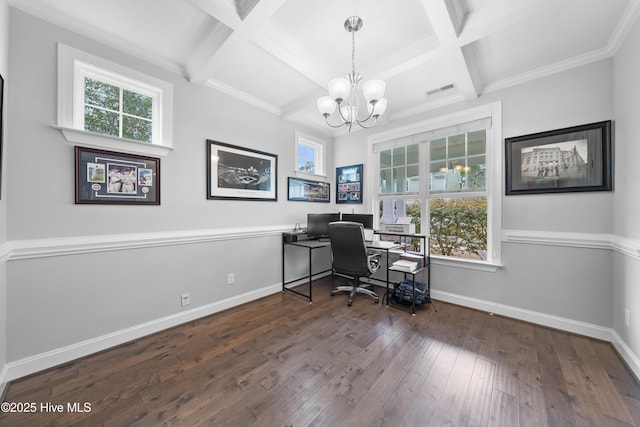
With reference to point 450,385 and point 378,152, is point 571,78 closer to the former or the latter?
point 378,152

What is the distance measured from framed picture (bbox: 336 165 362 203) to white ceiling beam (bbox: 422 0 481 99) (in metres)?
1.87

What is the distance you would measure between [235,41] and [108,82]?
1.26 metres

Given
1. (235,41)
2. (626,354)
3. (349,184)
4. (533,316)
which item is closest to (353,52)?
(235,41)

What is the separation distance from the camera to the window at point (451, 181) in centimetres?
284

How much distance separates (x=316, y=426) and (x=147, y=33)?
320 centimetres

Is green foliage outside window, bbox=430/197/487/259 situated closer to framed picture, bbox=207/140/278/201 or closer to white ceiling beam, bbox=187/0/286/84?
framed picture, bbox=207/140/278/201

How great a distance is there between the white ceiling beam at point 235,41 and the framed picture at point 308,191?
5.60ft

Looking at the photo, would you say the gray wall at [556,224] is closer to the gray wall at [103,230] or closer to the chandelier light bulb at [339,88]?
the chandelier light bulb at [339,88]

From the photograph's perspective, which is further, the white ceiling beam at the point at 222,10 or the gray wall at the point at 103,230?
the gray wall at the point at 103,230

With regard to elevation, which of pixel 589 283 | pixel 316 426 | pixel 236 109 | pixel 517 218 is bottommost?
pixel 316 426

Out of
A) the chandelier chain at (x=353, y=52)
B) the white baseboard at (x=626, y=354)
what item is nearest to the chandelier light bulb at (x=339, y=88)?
the chandelier chain at (x=353, y=52)

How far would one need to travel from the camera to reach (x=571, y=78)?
2326mm

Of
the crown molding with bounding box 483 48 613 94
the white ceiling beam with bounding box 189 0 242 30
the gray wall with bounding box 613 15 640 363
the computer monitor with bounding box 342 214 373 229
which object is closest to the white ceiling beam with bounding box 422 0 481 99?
the crown molding with bounding box 483 48 613 94

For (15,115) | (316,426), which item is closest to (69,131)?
(15,115)
